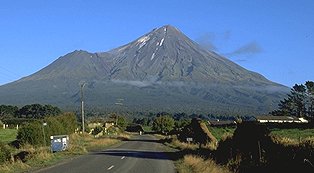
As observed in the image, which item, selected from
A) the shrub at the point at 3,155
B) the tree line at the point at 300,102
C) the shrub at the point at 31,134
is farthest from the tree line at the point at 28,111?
the shrub at the point at 3,155

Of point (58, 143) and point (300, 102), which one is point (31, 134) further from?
point (300, 102)

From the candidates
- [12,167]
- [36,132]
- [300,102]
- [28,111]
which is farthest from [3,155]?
[300,102]

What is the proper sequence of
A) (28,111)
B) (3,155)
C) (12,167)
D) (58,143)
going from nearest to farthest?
(12,167), (3,155), (58,143), (28,111)

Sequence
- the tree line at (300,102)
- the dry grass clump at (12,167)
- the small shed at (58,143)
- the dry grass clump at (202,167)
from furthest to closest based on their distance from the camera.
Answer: the tree line at (300,102), the small shed at (58,143), the dry grass clump at (12,167), the dry grass clump at (202,167)

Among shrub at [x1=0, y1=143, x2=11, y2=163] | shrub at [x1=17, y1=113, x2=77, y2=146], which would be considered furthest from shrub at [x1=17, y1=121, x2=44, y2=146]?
shrub at [x1=0, y1=143, x2=11, y2=163]

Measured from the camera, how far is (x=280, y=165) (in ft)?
56.9

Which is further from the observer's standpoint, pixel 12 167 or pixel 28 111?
pixel 28 111

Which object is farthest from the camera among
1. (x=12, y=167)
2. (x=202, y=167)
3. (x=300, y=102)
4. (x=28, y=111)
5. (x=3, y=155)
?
(x=300, y=102)

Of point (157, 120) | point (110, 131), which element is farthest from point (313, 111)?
point (110, 131)

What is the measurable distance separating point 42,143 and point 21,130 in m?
1.94

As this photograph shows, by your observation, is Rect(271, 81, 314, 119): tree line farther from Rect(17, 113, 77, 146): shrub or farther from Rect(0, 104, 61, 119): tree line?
Rect(17, 113, 77, 146): shrub

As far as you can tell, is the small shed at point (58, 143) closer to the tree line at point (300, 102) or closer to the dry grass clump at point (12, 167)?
the dry grass clump at point (12, 167)

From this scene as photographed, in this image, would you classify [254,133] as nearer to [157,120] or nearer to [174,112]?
[157,120]

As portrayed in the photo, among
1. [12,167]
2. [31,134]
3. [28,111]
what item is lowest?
[12,167]
